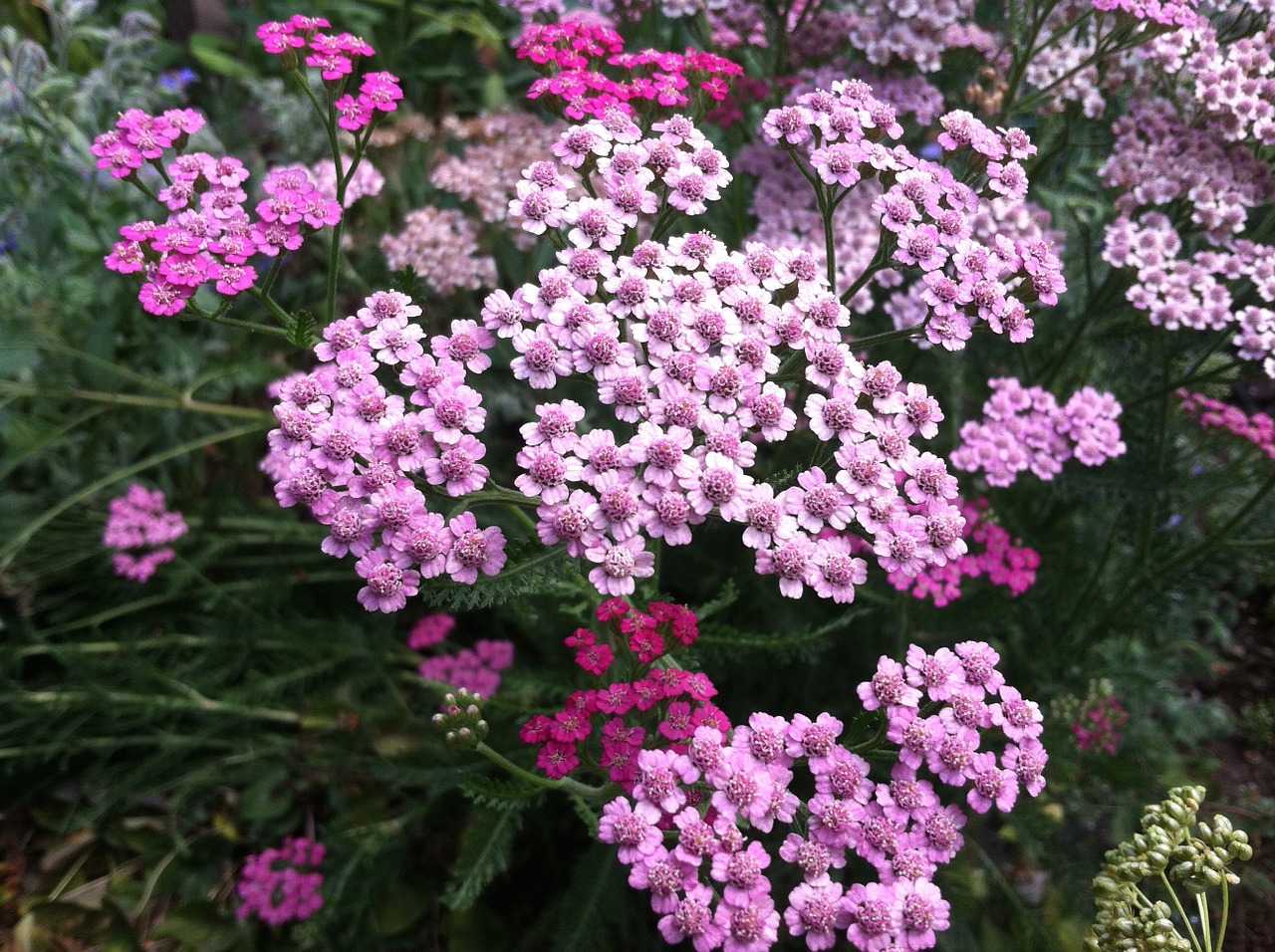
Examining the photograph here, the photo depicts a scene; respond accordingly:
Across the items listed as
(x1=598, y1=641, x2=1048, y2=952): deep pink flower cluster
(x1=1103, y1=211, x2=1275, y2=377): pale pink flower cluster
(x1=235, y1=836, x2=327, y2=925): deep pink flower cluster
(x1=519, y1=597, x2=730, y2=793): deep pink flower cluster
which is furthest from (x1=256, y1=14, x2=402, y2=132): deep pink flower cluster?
(x1=235, y1=836, x2=327, y2=925): deep pink flower cluster

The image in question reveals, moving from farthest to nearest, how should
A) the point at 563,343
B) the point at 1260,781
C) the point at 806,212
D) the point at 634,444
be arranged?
the point at 1260,781
the point at 806,212
the point at 563,343
the point at 634,444

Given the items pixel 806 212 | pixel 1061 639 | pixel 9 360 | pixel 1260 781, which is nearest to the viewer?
pixel 806 212

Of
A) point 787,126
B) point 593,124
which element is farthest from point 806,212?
point 593,124

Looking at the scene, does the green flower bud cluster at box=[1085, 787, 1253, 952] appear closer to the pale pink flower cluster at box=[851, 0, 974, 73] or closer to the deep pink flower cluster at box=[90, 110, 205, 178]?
the pale pink flower cluster at box=[851, 0, 974, 73]

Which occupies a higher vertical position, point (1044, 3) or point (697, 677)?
point (1044, 3)

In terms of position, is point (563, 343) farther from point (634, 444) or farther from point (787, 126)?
point (787, 126)

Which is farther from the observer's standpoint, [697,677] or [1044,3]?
[1044,3]

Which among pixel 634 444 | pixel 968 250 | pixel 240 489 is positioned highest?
pixel 968 250
